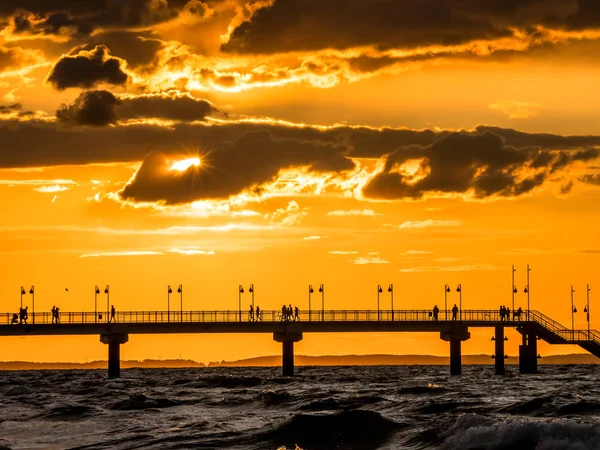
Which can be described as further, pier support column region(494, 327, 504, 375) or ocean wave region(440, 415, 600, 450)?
pier support column region(494, 327, 504, 375)

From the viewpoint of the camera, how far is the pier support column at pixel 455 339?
16362cm

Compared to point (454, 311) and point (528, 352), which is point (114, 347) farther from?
point (528, 352)

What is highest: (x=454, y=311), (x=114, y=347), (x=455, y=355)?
(x=454, y=311)

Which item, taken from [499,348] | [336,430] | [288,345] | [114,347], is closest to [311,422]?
[336,430]

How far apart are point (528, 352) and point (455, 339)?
376 inches

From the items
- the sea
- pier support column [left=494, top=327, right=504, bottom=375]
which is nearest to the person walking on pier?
pier support column [left=494, top=327, right=504, bottom=375]

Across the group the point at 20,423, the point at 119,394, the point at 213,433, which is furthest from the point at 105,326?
the point at 213,433

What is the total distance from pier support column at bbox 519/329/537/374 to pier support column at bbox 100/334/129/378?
A: 168 feet

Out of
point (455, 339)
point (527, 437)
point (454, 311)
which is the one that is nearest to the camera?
point (527, 437)

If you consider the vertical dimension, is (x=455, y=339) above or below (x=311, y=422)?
Result: above

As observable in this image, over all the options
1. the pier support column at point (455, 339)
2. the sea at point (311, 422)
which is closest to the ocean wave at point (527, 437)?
the sea at point (311, 422)

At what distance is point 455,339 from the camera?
538 feet

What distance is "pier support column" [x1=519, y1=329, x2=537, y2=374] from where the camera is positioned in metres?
163

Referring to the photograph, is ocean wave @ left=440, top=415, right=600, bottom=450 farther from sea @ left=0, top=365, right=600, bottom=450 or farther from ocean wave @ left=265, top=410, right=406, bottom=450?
ocean wave @ left=265, top=410, right=406, bottom=450
